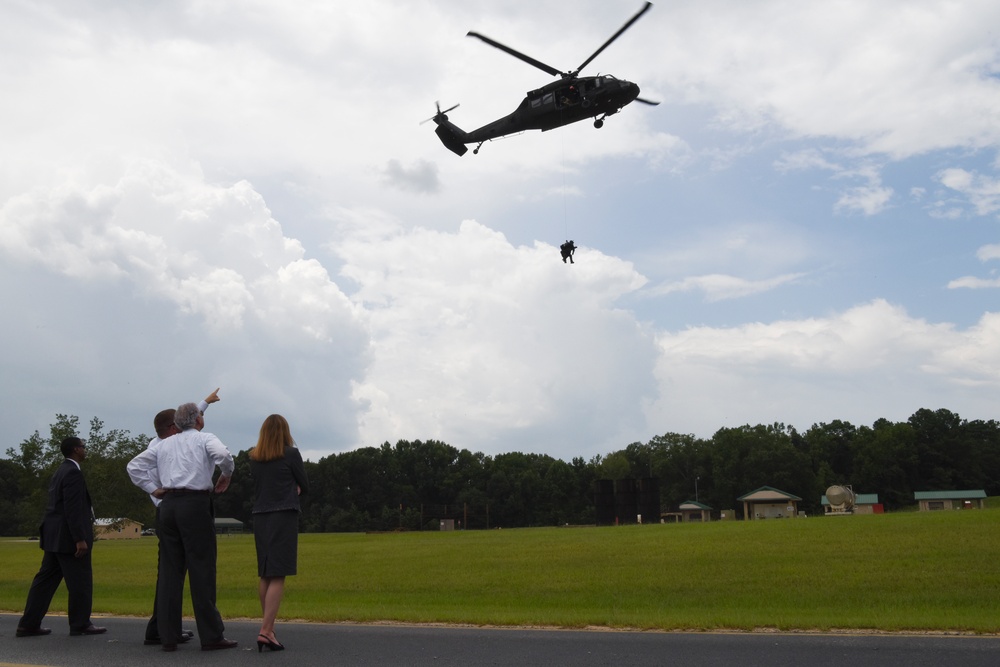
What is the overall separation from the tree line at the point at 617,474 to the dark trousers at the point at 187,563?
129m

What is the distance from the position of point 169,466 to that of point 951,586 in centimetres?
2054

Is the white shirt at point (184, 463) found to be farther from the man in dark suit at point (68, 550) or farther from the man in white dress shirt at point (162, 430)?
the man in dark suit at point (68, 550)

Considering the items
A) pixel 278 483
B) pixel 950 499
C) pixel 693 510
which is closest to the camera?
pixel 278 483

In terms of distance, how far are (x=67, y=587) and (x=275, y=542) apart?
297 centimetres

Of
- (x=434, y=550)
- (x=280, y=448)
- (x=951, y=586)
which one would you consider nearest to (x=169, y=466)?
(x=280, y=448)

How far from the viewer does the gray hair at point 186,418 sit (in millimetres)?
9445

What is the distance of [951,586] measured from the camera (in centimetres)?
2320

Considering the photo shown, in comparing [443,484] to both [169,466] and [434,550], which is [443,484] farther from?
[169,466]

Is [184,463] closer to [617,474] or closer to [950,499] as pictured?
[950,499]

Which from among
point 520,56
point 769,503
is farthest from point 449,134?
point 769,503

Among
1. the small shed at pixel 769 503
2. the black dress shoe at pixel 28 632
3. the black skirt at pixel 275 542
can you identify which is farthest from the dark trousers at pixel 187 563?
the small shed at pixel 769 503

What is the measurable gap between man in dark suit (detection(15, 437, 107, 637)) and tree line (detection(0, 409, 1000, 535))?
127 metres

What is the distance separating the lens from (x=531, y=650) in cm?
841

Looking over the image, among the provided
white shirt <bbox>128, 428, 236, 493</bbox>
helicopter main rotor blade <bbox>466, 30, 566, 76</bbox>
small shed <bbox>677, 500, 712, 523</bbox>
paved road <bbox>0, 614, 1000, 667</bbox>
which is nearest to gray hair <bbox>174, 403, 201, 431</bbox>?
white shirt <bbox>128, 428, 236, 493</bbox>
